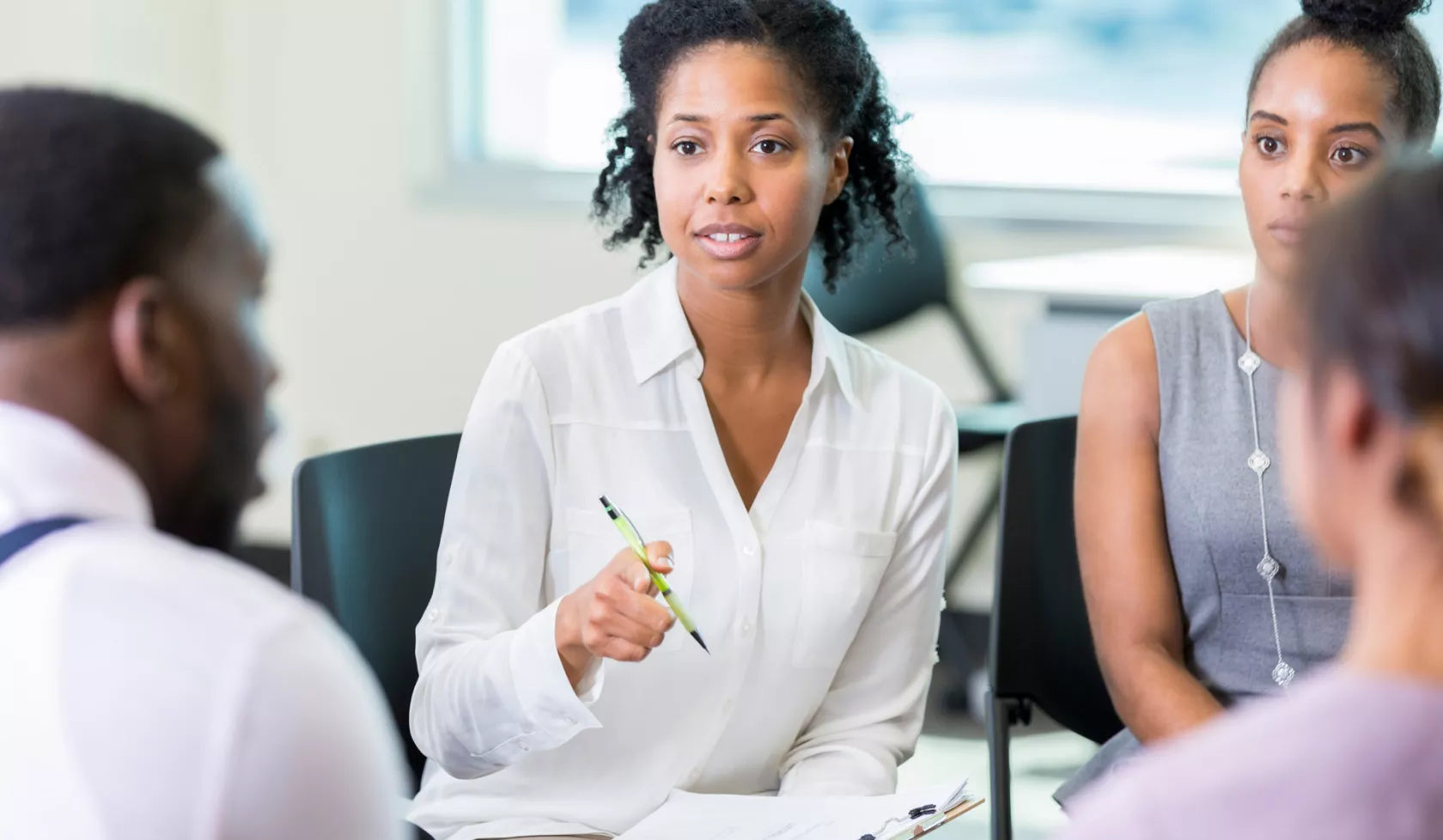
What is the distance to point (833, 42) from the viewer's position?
1797mm

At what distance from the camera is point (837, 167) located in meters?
1.88

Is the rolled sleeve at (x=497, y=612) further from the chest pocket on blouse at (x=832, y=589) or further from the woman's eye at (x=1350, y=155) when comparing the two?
the woman's eye at (x=1350, y=155)

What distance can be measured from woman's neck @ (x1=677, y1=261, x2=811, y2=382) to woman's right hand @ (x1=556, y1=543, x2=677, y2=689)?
426 mm

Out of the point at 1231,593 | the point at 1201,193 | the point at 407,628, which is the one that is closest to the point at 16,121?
the point at 407,628

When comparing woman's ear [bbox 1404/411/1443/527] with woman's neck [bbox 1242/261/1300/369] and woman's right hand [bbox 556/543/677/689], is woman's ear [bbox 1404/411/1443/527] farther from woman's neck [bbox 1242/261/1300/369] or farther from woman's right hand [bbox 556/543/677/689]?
woman's neck [bbox 1242/261/1300/369]

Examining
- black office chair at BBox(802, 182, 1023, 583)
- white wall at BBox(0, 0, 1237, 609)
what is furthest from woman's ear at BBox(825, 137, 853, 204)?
white wall at BBox(0, 0, 1237, 609)

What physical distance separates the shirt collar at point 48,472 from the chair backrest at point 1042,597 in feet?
3.98

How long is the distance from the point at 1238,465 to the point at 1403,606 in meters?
1.01

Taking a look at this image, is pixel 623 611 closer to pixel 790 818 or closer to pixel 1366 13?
pixel 790 818

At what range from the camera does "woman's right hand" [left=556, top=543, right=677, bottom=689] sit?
1.38m

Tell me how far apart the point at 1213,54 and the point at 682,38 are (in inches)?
103

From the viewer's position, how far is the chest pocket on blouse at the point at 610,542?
166cm

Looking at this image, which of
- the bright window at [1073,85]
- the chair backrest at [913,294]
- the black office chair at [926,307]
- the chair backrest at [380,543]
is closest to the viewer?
the chair backrest at [380,543]

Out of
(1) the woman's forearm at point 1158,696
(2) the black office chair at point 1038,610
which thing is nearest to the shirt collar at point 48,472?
(1) the woman's forearm at point 1158,696
